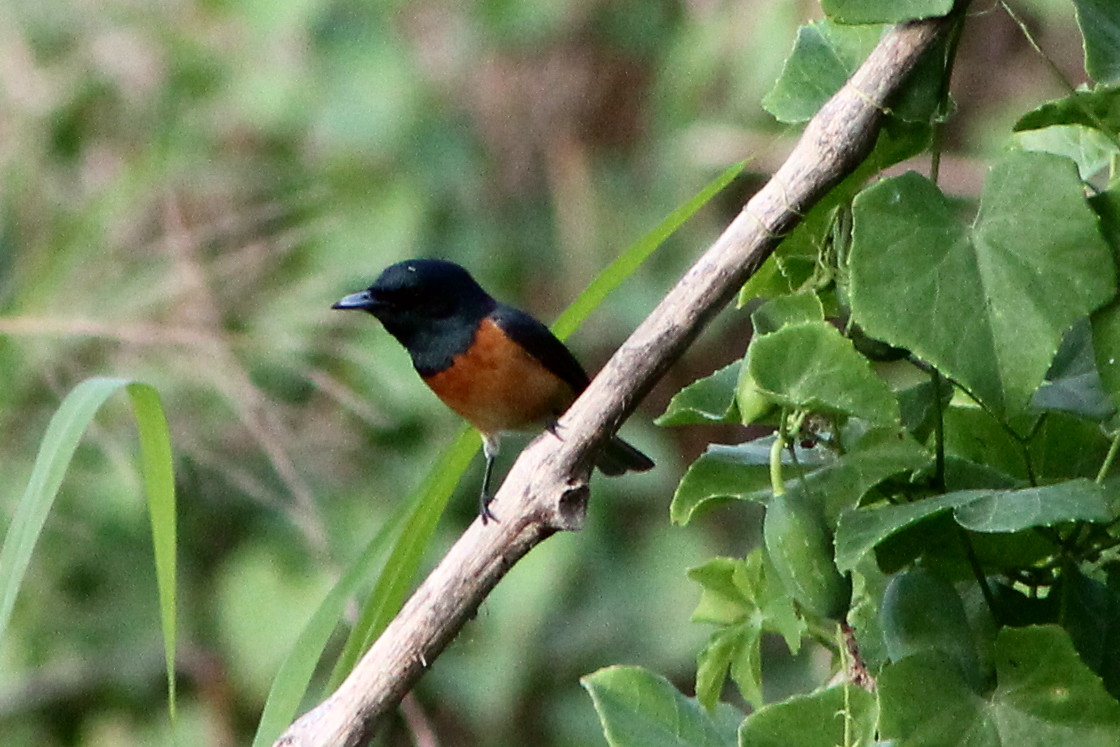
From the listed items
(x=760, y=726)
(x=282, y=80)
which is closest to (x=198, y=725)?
(x=282, y=80)

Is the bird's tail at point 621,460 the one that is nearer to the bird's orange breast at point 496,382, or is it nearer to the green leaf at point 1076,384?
the bird's orange breast at point 496,382

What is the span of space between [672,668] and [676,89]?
152 cm

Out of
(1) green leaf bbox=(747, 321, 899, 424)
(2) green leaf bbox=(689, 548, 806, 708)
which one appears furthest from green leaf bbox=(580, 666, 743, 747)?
(1) green leaf bbox=(747, 321, 899, 424)

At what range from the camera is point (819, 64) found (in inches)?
48.3

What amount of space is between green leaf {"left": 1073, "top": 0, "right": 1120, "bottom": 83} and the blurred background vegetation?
2090mm

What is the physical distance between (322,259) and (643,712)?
2607 mm

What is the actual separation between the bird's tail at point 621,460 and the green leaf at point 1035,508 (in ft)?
5.93

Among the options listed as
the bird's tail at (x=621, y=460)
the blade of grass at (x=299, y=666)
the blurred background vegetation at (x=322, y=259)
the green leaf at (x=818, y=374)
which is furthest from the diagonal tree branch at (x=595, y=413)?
the blurred background vegetation at (x=322, y=259)

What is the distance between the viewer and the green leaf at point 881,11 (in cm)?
106

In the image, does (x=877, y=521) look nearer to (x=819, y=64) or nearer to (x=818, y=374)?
(x=818, y=374)

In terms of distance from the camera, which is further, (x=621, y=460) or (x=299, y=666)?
(x=621, y=460)

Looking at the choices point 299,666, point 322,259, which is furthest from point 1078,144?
point 322,259

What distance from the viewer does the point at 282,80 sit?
11.8ft

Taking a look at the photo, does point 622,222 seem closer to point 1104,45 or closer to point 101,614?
point 101,614
